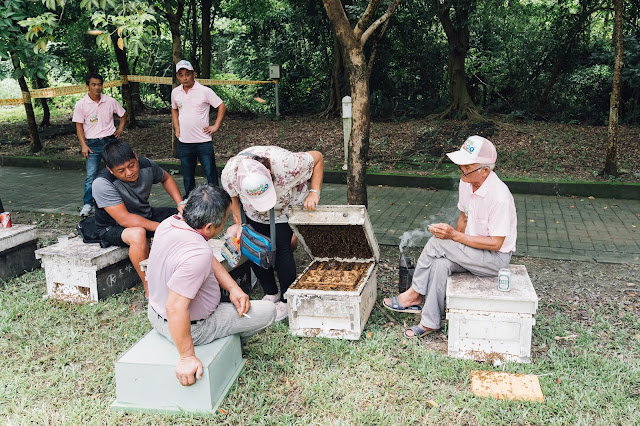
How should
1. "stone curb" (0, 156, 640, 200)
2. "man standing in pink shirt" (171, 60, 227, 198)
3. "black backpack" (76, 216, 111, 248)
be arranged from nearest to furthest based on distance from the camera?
"black backpack" (76, 216, 111, 248) → "man standing in pink shirt" (171, 60, 227, 198) → "stone curb" (0, 156, 640, 200)

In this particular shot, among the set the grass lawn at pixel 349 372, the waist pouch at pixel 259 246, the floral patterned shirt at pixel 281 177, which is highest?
the floral patterned shirt at pixel 281 177

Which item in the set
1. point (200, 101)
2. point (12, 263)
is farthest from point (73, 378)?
point (200, 101)

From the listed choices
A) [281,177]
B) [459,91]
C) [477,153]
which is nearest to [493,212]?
[477,153]

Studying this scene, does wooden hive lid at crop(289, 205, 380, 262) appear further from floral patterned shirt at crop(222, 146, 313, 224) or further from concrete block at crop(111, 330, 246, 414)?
concrete block at crop(111, 330, 246, 414)

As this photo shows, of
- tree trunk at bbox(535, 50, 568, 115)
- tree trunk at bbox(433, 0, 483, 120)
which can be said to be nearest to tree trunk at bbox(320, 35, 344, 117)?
tree trunk at bbox(433, 0, 483, 120)

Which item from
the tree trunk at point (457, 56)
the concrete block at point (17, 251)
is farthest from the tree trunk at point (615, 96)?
the concrete block at point (17, 251)

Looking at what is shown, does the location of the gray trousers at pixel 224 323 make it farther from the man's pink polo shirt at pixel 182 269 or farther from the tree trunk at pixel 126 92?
the tree trunk at pixel 126 92

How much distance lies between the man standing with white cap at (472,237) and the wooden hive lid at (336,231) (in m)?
0.59

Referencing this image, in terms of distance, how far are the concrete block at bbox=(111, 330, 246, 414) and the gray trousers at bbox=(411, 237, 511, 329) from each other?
1616 millimetres

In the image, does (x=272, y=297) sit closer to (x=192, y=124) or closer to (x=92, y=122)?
(x=192, y=124)

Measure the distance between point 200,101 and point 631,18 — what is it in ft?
36.8

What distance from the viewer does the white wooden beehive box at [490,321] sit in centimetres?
356

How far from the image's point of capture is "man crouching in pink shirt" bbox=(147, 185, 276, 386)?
10.00ft

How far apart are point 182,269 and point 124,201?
214 centimetres
